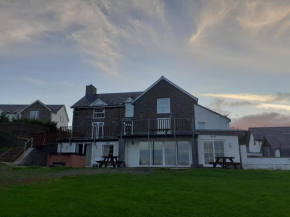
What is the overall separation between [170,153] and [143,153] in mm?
2596

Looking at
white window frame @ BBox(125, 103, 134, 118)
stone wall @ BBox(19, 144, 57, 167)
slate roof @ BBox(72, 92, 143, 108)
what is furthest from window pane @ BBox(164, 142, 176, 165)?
stone wall @ BBox(19, 144, 57, 167)

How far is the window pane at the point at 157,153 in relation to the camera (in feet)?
75.1

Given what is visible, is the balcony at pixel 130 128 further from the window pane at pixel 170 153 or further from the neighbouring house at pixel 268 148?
the neighbouring house at pixel 268 148

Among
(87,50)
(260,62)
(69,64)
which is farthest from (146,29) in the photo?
(260,62)

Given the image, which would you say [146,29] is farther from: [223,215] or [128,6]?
[223,215]

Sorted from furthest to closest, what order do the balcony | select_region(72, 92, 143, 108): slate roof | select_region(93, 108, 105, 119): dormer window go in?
select_region(72, 92, 143, 108): slate roof
select_region(93, 108, 105, 119): dormer window
the balcony

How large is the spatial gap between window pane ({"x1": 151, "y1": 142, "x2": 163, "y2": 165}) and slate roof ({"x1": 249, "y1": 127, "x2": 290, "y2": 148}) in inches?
1081

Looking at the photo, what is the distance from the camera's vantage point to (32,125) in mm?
32219

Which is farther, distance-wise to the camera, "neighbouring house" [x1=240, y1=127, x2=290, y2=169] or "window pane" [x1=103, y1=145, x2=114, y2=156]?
"neighbouring house" [x1=240, y1=127, x2=290, y2=169]

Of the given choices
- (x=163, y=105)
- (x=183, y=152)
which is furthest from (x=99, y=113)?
(x=183, y=152)

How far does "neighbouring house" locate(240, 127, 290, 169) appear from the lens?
25427mm

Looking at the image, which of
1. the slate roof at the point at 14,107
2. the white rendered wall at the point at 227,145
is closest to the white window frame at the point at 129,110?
the white rendered wall at the point at 227,145

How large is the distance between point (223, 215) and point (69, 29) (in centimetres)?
1641

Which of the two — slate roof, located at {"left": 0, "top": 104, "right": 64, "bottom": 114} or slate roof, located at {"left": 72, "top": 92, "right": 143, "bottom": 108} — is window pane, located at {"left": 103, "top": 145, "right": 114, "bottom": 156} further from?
slate roof, located at {"left": 0, "top": 104, "right": 64, "bottom": 114}
